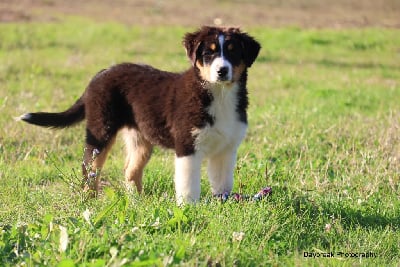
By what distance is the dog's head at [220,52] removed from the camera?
5203mm

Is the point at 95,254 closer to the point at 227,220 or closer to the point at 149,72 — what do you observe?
the point at 227,220

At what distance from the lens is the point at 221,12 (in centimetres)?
2769

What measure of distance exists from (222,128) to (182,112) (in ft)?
1.19

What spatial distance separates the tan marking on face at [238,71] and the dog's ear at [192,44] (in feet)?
1.13

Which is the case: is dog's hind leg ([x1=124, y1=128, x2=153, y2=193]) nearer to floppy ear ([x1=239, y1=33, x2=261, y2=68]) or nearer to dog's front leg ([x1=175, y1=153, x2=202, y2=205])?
dog's front leg ([x1=175, y1=153, x2=202, y2=205])

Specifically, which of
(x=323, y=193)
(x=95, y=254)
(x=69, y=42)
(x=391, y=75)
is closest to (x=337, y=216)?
(x=323, y=193)

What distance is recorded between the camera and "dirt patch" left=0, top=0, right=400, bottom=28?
23153mm

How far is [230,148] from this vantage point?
217 inches

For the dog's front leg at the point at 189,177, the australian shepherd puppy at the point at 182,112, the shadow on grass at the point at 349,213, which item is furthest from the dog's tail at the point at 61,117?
the shadow on grass at the point at 349,213

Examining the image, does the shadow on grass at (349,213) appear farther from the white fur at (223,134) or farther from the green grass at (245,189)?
the white fur at (223,134)

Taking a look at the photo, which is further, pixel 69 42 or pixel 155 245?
pixel 69 42

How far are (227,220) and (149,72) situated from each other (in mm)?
1992

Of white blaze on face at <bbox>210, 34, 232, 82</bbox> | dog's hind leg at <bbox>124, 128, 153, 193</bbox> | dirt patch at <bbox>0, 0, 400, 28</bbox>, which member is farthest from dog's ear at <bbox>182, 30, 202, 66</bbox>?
dirt patch at <bbox>0, 0, 400, 28</bbox>

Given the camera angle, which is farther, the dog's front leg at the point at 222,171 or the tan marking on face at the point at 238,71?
the dog's front leg at the point at 222,171
